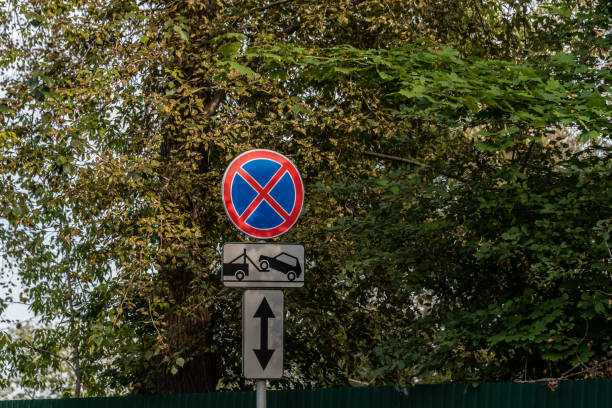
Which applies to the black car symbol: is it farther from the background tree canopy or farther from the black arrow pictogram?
the background tree canopy

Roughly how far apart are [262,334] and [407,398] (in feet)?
9.26

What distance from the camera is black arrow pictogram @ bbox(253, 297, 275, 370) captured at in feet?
19.0

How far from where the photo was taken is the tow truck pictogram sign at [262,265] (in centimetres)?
591

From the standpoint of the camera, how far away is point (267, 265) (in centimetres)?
594

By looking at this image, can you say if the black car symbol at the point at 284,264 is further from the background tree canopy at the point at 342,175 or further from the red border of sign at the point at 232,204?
the background tree canopy at the point at 342,175

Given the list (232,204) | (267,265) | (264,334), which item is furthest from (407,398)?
(232,204)

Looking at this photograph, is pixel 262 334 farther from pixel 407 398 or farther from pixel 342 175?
pixel 342 175

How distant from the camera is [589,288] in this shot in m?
7.45

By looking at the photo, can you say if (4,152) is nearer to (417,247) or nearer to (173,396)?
(173,396)

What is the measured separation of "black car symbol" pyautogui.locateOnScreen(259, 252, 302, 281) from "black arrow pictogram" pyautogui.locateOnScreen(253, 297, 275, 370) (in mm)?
232

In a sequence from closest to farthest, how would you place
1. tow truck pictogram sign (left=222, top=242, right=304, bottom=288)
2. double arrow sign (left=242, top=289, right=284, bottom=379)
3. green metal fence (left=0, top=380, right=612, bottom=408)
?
double arrow sign (left=242, top=289, right=284, bottom=379) → tow truck pictogram sign (left=222, top=242, right=304, bottom=288) → green metal fence (left=0, top=380, right=612, bottom=408)

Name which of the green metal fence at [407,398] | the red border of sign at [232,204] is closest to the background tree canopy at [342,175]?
the green metal fence at [407,398]

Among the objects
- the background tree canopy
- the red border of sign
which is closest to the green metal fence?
the background tree canopy

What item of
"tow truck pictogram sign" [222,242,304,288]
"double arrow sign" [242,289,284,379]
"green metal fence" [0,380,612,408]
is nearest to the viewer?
"double arrow sign" [242,289,284,379]
